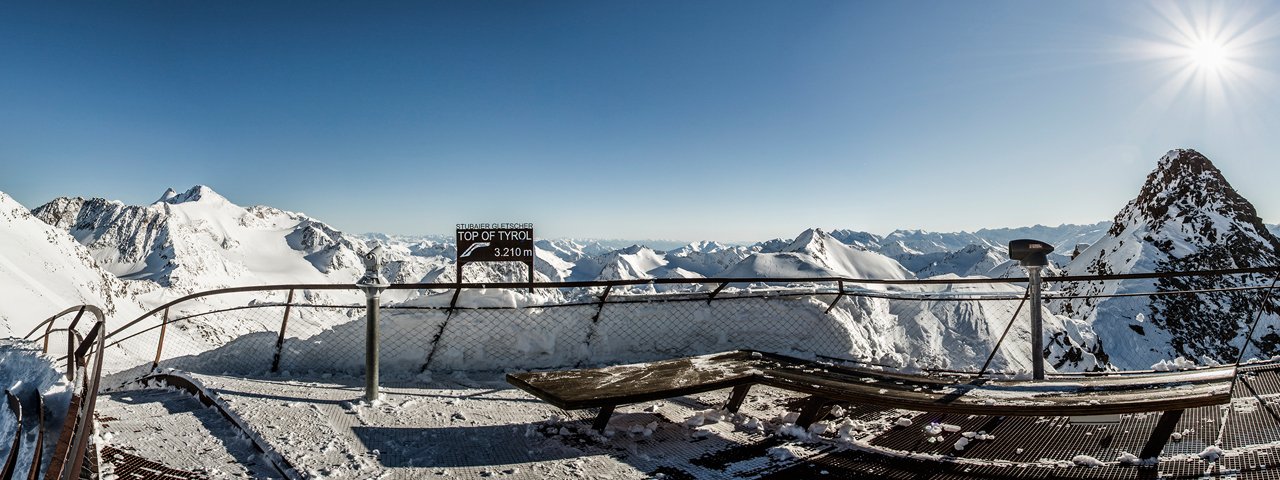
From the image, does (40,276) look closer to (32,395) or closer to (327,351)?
→ (327,351)

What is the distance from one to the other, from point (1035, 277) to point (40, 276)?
109m

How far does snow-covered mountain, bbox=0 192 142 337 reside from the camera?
5866 cm

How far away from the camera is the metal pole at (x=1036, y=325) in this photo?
412 centimetres

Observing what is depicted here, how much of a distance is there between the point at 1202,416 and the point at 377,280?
5931 millimetres

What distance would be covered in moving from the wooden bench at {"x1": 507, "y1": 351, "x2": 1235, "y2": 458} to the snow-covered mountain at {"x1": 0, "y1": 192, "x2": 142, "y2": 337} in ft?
227

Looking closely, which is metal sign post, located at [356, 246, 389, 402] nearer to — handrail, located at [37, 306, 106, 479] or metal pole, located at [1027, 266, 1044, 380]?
handrail, located at [37, 306, 106, 479]

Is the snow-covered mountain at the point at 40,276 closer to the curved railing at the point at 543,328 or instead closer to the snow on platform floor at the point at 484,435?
the curved railing at the point at 543,328

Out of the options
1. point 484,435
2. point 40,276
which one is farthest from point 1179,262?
point 40,276

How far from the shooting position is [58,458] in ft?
6.50

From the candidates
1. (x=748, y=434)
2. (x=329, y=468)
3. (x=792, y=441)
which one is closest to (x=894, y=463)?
(x=792, y=441)

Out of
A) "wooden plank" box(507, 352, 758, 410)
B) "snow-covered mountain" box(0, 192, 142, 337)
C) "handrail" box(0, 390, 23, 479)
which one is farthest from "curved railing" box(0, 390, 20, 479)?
"snow-covered mountain" box(0, 192, 142, 337)

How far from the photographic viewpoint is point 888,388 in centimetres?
388

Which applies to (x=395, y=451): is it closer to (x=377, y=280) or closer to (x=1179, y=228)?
(x=377, y=280)

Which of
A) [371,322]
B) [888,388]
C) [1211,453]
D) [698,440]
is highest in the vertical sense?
[371,322]
